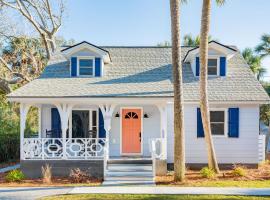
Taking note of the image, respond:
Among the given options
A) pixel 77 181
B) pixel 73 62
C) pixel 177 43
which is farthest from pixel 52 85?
pixel 177 43

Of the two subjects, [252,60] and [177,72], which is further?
[252,60]

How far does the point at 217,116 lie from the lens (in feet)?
52.2

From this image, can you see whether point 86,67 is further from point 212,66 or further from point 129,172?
point 212,66

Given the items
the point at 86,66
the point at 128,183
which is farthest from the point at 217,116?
the point at 86,66

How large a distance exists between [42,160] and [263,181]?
9230 millimetres

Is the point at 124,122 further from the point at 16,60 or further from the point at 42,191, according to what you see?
the point at 16,60

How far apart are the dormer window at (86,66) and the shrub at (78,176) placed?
17.9 ft

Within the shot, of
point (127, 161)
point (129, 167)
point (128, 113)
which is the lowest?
point (129, 167)

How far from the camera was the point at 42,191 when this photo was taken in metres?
10.9

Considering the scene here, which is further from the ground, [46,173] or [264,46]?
[264,46]

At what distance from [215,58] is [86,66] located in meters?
6.93

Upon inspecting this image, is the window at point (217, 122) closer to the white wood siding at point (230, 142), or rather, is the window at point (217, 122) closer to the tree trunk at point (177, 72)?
the white wood siding at point (230, 142)

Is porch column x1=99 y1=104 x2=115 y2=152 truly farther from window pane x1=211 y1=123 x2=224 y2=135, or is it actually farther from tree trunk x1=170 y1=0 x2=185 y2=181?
window pane x1=211 y1=123 x2=224 y2=135

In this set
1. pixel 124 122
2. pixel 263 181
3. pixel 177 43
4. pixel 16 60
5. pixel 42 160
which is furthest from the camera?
pixel 16 60
